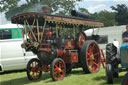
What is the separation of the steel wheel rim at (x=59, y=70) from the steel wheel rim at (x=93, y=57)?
1.54 m

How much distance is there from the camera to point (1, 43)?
10836mm

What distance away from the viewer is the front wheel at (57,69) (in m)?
6.86

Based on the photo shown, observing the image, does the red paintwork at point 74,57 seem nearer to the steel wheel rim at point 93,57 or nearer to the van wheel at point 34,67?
the steel wheel rim at point 93,57

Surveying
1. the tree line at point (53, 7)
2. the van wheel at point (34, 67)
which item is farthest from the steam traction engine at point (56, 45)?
the tree line at point (53, 7)

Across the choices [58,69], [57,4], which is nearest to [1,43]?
[58,69]

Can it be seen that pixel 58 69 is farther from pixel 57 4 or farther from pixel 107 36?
pixel 57 4

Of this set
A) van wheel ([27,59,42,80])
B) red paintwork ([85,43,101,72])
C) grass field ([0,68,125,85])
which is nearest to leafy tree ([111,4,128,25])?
red paintwork ([85,43,101,72])

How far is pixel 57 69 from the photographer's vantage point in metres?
7.15

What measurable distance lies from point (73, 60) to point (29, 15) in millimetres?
2669

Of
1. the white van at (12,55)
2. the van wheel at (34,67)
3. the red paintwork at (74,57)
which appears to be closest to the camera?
the van wheel at (34,67)

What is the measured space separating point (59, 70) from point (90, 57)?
203 centimetres

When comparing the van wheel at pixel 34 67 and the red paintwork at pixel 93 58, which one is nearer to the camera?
the van wheel at pixel 34 67

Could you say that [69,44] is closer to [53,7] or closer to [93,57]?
[93,57]

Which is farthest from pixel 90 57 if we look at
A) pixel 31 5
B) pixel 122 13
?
pixel 122 13
